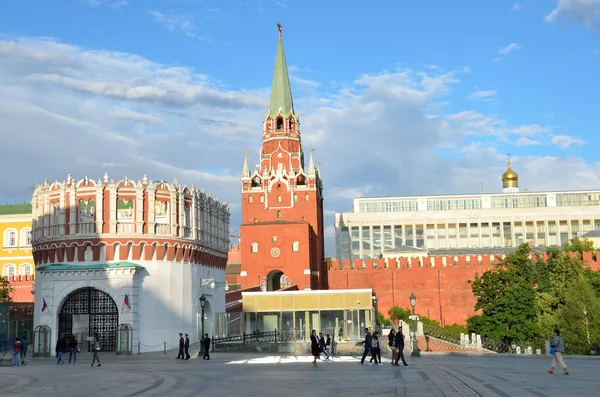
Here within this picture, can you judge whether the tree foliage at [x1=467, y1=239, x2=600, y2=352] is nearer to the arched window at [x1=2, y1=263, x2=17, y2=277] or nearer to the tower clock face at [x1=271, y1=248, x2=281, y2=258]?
the tower clock face at [x1=271, y1=248, x2=281, y2=258]

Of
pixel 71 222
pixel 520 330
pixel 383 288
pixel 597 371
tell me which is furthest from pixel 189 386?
pixel 383 288

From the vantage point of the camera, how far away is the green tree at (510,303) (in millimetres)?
65625

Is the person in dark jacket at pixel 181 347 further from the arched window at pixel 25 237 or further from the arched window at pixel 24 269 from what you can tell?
the arched window at pixel 25 237

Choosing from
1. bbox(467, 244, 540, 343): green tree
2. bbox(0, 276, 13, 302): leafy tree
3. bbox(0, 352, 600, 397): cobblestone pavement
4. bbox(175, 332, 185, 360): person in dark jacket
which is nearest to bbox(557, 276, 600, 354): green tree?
bbox(467, 244, 540, 343): green tree

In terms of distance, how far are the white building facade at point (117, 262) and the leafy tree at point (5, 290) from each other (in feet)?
88.8

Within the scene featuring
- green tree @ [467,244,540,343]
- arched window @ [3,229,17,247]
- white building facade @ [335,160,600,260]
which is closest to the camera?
green tree @ [467,244,540,343]

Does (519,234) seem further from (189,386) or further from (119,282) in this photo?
(189,386)

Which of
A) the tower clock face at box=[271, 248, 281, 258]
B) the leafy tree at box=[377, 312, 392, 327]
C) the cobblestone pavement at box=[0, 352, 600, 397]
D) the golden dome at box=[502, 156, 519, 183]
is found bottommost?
the leafy tree at box=[377, 312, 392, 327]

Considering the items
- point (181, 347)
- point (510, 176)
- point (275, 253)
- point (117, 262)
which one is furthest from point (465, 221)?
point (181, 347)

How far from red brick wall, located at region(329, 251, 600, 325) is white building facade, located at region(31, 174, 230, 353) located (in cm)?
4259

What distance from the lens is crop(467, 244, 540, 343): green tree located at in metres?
65.6

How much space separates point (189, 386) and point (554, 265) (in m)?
60.7

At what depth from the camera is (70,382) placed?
25156 mm

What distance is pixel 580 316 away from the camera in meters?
59.3
